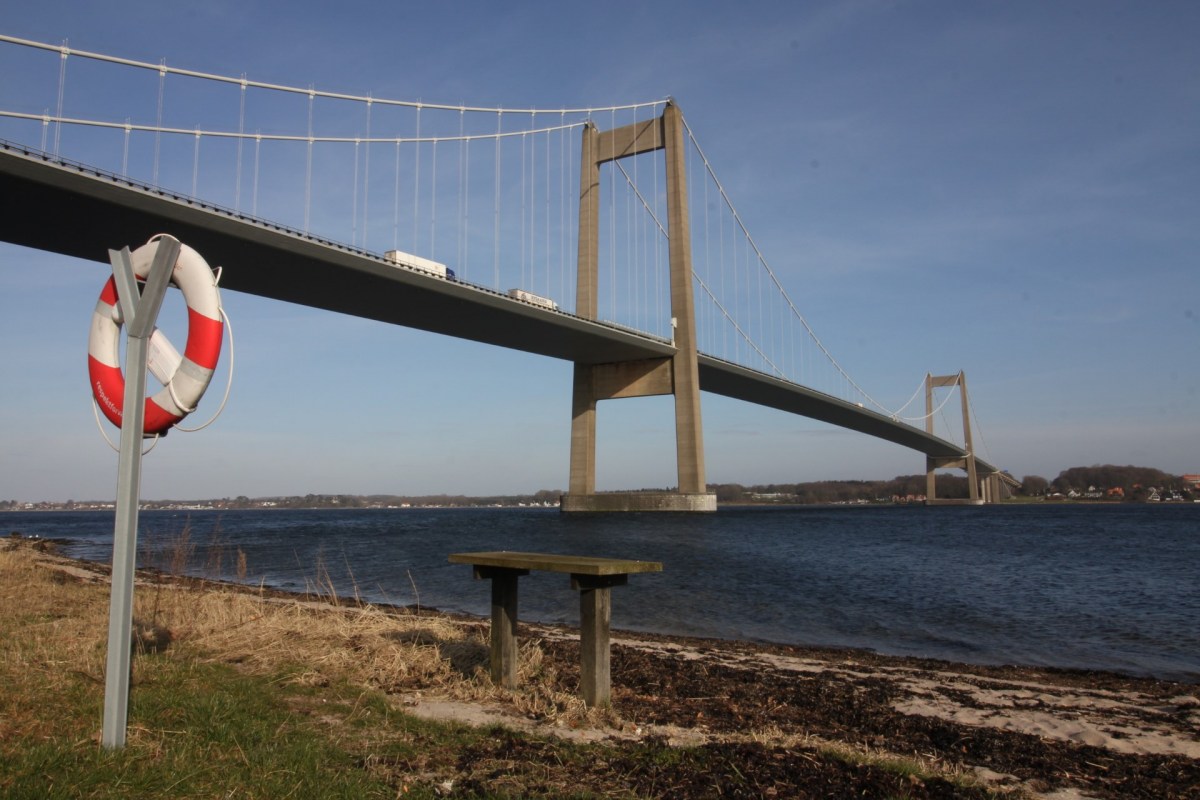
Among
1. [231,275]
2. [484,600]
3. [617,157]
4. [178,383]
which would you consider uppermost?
[617,157]

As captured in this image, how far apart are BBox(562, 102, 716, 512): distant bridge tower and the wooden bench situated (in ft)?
114

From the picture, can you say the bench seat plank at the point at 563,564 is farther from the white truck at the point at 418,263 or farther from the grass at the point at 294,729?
the white truck at the point at 418,263

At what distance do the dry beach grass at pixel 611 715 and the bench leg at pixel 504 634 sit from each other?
12 centimetres

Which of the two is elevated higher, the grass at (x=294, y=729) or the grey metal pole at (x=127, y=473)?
the grey metal pole at (x=127, y=473)

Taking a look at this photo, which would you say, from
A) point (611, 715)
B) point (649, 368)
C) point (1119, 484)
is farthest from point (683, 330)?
point (1119, 484)

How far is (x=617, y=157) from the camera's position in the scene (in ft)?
154

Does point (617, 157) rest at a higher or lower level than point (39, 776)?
higher

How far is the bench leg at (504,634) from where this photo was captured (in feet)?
16.1

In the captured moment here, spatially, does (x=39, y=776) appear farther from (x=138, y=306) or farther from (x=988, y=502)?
(x=988, y=502)

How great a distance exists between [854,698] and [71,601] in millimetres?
6950

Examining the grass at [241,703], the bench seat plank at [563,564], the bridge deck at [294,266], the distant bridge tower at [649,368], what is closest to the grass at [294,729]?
the grass at [241,703]

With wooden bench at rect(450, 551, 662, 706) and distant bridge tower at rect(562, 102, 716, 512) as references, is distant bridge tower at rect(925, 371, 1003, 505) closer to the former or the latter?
distant bridge tower at rect(562, 102, 716, 512)

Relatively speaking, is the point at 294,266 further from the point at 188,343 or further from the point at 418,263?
the point at 188,343

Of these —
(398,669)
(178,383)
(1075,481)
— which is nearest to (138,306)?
(178,383)
